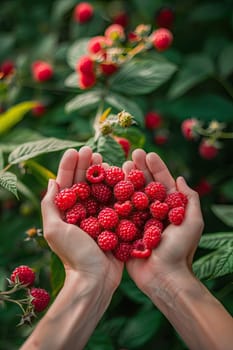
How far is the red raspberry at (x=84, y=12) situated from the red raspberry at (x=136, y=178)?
1.03 metres

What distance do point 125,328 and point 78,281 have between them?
0.51 meters

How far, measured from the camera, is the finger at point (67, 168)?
1178mm

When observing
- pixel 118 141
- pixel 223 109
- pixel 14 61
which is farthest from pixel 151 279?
pixel 14 61

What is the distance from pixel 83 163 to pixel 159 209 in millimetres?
215

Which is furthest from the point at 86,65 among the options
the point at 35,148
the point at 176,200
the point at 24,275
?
the point at 24,275

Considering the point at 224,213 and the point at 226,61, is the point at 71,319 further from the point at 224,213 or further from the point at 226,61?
the point at 226,61

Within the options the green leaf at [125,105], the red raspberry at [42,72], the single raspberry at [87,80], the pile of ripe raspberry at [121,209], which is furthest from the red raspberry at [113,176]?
the red raspberry at [42,72]

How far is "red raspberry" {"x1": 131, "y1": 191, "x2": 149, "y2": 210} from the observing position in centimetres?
117

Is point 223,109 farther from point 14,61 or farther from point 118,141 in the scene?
point 14,61

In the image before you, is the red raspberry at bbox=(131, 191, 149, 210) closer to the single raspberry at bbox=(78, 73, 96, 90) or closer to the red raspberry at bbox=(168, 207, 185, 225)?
the red raspberry at bbox=(168, 207, 185, 225)

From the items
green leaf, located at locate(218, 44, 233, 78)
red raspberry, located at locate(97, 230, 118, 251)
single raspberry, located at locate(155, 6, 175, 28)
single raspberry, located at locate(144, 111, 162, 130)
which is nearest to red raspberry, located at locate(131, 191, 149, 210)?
red raspberry, located at locate(97, 230, 118, 251)

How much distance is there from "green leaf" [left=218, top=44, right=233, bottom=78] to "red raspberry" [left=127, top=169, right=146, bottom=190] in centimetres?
84

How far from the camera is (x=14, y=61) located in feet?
7.37

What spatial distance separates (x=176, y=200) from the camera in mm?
1169
